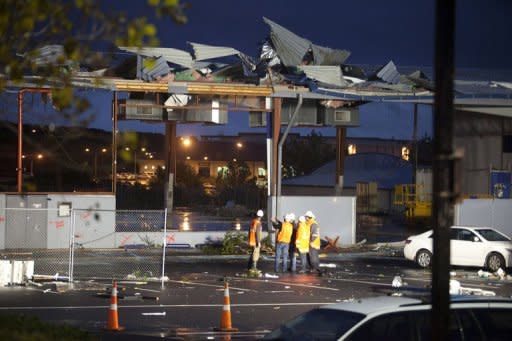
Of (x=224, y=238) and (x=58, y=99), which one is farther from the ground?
(x=58, y=99)

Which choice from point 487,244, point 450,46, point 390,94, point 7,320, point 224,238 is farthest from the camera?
point 390,94

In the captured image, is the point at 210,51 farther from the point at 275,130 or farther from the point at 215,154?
the point at 215,154

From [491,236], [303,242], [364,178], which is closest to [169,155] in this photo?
[303,242]

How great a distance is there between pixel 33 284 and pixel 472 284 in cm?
1132

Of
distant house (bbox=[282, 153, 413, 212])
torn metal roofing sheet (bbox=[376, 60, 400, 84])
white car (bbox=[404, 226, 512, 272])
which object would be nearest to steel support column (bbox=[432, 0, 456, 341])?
white car (bbox=[404, 226, 512, 272])

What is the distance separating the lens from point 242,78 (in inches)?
1409

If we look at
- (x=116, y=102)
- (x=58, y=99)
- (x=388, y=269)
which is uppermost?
(x=116, y=102)

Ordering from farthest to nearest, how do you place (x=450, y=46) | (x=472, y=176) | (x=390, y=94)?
1. (x=472, y=176)
2. (x=390, y=94)
3. (x=450, y=46)

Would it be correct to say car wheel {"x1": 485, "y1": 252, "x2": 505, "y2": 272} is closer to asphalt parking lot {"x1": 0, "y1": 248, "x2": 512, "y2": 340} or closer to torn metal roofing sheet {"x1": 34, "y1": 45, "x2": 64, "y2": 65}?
asphalt parking lot {"x1": 0, "y1": 248, "x2": 512, "y2": 340}

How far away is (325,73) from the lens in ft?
117

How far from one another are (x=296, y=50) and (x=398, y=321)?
2841 centimetres

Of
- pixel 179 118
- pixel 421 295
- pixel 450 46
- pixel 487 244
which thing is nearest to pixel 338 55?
pixel 179 118

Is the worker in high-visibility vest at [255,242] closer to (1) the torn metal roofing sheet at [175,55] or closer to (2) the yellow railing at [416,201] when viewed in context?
(1) the torn metal roofing sheet at [175,55]

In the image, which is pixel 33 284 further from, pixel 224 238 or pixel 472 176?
pixel 472 176
